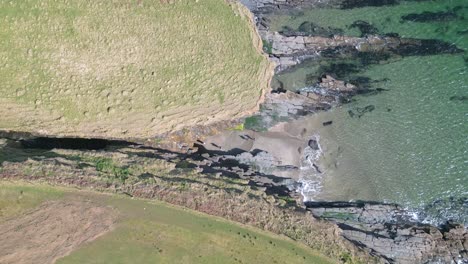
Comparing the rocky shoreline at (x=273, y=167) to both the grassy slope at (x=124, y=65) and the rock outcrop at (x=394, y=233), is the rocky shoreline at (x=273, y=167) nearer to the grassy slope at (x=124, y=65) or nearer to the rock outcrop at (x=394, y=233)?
the rock outcrop at (x=394, y=233)

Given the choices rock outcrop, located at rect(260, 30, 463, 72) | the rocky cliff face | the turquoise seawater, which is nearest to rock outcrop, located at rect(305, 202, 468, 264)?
the rocky cliff face

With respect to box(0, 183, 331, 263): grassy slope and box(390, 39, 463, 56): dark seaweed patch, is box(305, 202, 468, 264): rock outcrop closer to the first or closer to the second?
box(0, 183, 331, 263): grassy slope

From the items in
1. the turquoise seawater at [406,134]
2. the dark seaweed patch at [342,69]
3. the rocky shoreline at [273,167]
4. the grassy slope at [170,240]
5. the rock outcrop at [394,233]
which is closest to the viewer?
the grassy slope at [170,240]

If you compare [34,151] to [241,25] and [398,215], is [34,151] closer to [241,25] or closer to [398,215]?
[241,25]

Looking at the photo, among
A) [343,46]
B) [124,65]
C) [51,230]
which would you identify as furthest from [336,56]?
[51,230]

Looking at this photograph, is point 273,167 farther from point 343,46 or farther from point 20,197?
point 20,197

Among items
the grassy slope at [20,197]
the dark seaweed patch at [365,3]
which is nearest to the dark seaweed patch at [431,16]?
the dark seaweed patch at [365,3]

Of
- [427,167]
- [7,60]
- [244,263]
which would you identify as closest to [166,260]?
[244,263]
